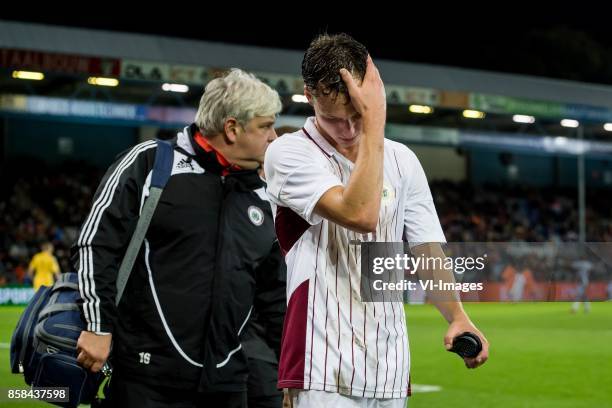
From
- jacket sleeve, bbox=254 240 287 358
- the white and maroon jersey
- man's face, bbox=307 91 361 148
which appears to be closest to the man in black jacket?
jacket sleeve, bbox=254 240 287 358

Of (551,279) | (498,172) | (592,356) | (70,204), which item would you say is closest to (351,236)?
(551,279)

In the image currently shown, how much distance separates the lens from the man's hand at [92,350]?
12.8 feet

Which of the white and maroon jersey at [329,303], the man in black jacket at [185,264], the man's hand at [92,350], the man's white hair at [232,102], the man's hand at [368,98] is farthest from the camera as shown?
the man's white hair at [232,102]

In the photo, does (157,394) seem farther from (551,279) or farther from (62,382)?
(551,279)

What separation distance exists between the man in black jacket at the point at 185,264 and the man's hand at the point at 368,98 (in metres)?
1.29

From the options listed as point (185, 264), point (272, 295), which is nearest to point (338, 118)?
point (185, 264)

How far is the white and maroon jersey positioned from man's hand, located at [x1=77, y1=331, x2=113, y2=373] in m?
0.90

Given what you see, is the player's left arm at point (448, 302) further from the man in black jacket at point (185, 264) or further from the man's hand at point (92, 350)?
the man's hand at point (92, 350)

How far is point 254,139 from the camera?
14.4ft

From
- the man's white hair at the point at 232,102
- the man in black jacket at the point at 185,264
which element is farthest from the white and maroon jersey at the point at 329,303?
the man's white hair at the point at 232,102

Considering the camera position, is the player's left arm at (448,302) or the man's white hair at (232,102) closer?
the player's left arm at (448,302)

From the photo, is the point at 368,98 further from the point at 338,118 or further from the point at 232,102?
the point at 232,102

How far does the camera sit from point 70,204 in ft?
107

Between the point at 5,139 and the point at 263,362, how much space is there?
3058 cm
